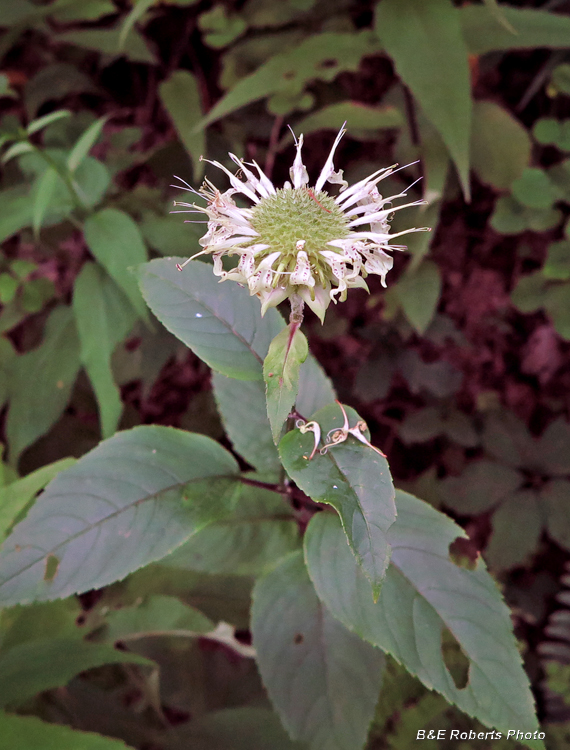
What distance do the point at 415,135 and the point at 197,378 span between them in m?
1.01

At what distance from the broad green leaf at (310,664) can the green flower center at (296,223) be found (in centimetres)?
46

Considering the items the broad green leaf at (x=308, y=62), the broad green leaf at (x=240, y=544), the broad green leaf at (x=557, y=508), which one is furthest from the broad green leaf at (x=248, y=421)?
the broad green leaf at (x=557, y=508)

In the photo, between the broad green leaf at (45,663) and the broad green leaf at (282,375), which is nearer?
the broad green leaf at (282,375)

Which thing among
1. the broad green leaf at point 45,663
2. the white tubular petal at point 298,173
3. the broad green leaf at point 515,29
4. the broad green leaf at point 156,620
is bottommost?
the broad green leaf at point 156,620

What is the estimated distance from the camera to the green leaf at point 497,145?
133cm

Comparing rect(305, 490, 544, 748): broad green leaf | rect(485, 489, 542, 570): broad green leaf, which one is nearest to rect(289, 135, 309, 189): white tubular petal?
rect(305, 490, 544, 748): broad green leaf

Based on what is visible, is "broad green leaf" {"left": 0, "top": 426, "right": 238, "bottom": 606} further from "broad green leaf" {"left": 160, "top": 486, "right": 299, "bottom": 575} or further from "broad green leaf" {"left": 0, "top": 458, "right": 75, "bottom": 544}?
"broad green leaf" {"left": 0, "top": 458, "right": 75, "bottom": 544}

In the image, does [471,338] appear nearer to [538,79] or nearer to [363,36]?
[538,79]

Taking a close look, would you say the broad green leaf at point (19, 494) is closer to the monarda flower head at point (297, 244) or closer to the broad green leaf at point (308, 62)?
the monarda flower head at point (297, 244)

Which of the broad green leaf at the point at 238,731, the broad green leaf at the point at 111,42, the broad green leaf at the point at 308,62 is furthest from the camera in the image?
the broad green leaf at the point at 111,42

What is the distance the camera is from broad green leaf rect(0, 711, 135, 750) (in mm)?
679

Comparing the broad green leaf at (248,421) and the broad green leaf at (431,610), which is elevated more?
the broad green leaf at (248,421)

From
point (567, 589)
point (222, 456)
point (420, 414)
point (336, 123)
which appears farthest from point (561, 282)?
point (222, 456)

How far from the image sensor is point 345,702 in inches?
29.7
